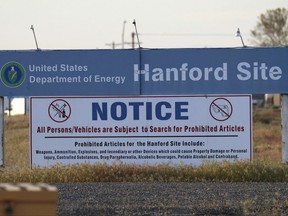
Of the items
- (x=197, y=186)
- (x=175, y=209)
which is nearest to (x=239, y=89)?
(x=197, y=186)

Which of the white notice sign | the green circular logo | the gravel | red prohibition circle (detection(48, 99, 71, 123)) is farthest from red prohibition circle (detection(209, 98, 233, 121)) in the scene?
the green circular logo

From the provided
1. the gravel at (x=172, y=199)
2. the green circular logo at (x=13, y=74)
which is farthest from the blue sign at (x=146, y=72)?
the gravel at (x=172, y=199)

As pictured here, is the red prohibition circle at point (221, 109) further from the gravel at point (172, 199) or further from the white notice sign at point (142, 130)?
the gravel at point (172, 199)

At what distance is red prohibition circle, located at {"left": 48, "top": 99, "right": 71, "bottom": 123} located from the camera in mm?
22688

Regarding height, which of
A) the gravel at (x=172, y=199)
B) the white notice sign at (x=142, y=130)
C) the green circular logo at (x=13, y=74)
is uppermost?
the green circular logo at (x=13, y=74)

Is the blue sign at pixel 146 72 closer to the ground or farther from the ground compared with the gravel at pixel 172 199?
farther from the ground

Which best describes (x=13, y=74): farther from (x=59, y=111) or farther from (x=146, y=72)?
(x=146, y=72)

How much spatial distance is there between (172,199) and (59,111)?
6884 millimetres

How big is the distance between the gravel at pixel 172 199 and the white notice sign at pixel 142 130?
8.00 feet

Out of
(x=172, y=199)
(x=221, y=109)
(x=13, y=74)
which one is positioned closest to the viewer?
(x=172, y=199)

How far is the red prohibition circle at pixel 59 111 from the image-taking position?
22688 millimetres

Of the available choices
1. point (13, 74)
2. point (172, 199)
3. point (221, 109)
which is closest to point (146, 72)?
point (221, 109)

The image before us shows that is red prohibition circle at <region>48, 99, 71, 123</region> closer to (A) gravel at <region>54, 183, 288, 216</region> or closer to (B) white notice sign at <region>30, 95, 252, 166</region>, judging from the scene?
(B) white notice sign at <region>30, 95, 252, 166</region>

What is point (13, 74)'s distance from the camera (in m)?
23.2
